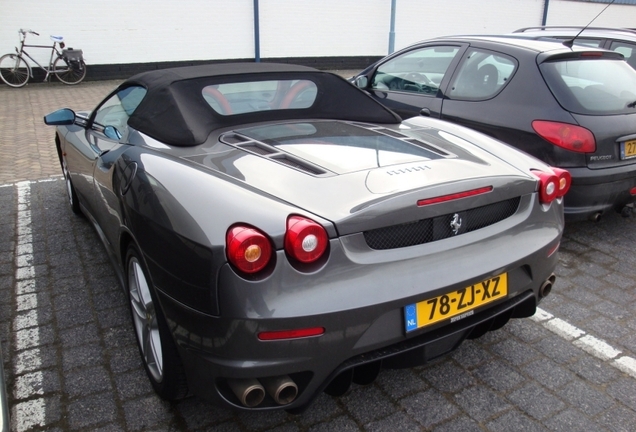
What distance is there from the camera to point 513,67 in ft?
14.0

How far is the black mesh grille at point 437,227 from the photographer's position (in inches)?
77.1

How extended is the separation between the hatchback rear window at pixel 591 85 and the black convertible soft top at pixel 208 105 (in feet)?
5.13

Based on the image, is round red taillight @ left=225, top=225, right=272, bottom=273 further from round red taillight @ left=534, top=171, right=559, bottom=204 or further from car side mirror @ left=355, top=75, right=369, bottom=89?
car side mirror @ left=355, top=75, right=369, bottom=89

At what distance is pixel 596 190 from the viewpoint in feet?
12.5

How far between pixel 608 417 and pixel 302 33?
49.9ft

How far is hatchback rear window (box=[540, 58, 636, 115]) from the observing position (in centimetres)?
395

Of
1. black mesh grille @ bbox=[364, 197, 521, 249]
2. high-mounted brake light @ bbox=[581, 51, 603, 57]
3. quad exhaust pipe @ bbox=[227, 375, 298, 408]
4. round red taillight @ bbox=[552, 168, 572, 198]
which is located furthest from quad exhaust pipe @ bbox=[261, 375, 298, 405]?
high-mounted brake light @ bbox=[581, 51, 603, 57]

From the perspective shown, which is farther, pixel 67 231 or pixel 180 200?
pixel 67 231

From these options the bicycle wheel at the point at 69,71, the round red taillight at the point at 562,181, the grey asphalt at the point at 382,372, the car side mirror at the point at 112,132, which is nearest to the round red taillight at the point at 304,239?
the grey asphalt at the point at 382,372

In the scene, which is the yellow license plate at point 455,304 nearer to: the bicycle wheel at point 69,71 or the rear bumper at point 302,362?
the rear bumper at point 302,362

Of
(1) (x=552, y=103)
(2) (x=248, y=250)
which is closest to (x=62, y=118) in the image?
(2) (x=248, y=250)

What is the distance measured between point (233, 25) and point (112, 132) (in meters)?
12.8

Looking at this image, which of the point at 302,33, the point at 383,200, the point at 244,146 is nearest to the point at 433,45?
the point at 244,146

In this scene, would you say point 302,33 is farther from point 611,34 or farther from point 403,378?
point 403,378
